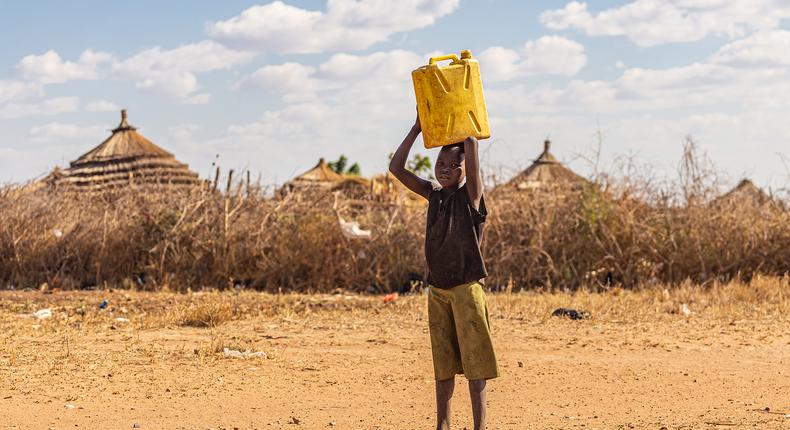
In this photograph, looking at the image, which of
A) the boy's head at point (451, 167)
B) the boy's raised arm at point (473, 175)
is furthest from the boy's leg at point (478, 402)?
the boy's head at point (451, 167)

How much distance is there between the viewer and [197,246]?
536 inches

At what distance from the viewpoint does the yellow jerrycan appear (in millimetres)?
5086

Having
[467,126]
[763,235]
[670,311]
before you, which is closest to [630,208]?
[763,235]

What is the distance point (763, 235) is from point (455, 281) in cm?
958

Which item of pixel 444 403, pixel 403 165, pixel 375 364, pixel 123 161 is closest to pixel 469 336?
pixel 444 403

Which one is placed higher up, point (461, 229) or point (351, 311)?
point (461, 229)

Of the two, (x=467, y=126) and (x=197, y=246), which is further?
(x=197, y=246)

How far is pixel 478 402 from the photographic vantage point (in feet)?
16.2

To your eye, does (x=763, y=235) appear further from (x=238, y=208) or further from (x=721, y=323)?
(x=238, y=208)

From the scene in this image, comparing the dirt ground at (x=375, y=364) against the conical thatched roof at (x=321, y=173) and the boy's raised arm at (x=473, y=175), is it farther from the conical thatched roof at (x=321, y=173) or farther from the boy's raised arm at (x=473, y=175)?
the conical thatched roof at (x=321, y=173)

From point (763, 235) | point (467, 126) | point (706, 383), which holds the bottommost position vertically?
point (706, 383)

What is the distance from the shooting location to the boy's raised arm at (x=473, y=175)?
16.1 ft

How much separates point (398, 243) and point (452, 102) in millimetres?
8326

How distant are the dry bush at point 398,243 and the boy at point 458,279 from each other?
7975mm
